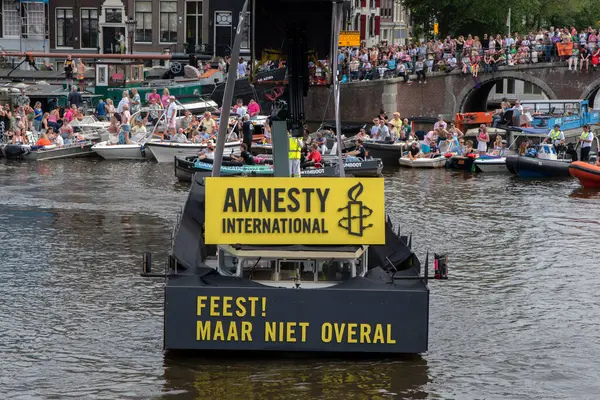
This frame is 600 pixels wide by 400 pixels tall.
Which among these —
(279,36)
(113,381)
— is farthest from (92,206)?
(113,381)

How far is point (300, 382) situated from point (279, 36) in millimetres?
9936

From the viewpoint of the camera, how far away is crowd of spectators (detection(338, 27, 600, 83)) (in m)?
58.8

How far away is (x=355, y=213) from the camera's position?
59.2ft

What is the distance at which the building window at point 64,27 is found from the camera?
6938 cm

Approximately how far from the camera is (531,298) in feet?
79.2

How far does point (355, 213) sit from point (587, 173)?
23332 millimetres

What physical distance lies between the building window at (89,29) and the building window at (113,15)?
0.87 m

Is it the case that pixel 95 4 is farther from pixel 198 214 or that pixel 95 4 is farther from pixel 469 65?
pixel 198 214

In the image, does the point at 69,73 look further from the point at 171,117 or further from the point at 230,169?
the point at 230,169

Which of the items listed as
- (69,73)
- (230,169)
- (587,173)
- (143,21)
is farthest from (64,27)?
(587,173)

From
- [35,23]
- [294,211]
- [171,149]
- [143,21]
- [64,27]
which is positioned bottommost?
[171,149]

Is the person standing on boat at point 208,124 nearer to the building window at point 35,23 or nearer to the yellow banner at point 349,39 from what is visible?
the yellow banner at point 349,39

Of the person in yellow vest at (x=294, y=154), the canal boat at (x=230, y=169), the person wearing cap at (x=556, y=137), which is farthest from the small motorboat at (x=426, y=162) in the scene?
the person in yellow vest at (x=294, y=154)

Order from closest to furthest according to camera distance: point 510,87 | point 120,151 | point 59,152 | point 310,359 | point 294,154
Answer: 1. point 310,359
2. point 294,154
3. point 120,151
4. point 59,152
5. point 510,87
